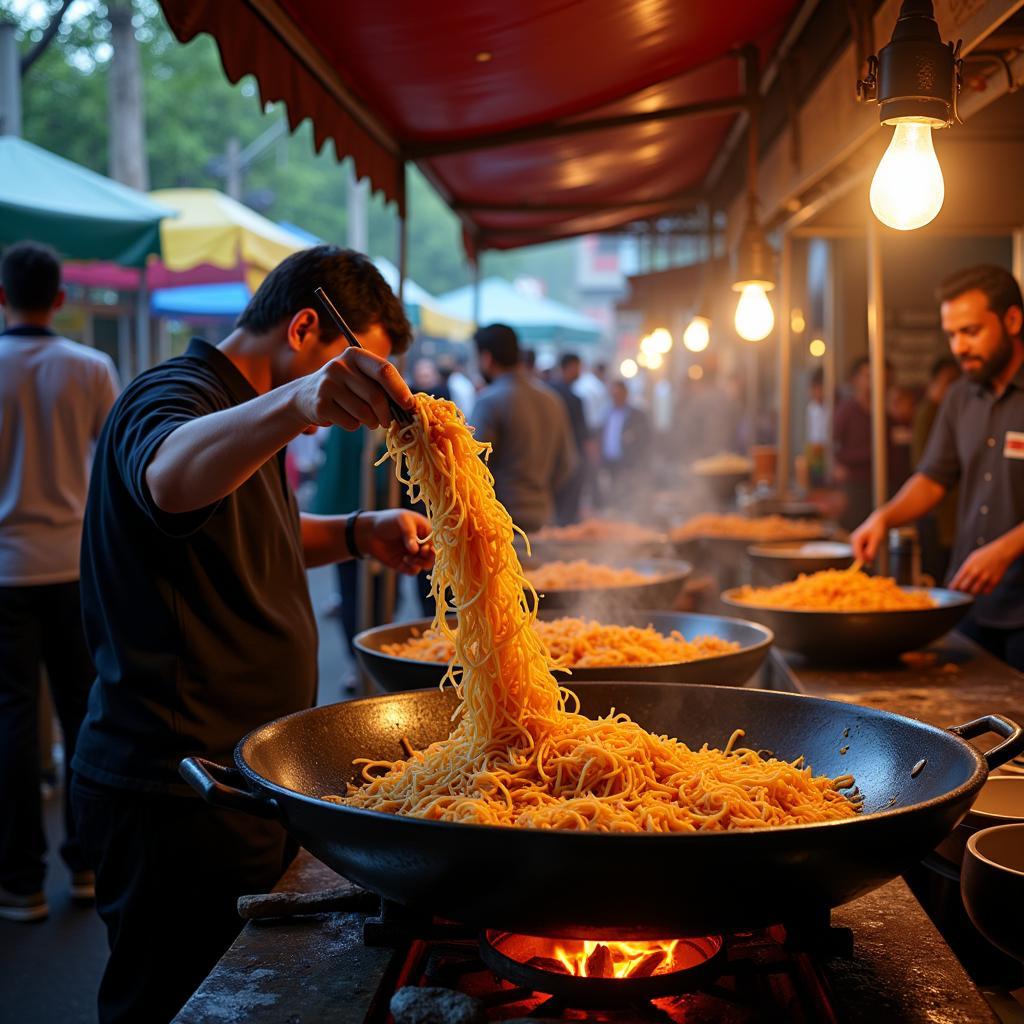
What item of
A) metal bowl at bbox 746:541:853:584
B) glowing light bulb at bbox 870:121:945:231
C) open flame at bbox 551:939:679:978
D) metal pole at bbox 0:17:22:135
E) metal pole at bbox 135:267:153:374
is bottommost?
open flame at bbox 551:939:679:978

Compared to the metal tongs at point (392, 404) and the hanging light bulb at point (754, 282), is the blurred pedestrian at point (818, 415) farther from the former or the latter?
the metal tongs at point (392, 404)

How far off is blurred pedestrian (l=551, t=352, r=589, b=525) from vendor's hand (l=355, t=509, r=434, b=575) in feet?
28.0

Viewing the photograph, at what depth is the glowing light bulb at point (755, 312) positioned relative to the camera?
5.34 m

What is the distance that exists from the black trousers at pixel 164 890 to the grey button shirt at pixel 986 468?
10.3 feet

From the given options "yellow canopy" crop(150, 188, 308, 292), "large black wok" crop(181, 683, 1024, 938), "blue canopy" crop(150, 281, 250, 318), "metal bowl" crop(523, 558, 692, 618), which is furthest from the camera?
"blue canopy" crop(150, 281, 250, 318)

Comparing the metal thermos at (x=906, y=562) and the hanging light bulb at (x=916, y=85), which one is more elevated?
the hanging light bulb at (x=916, y=85)

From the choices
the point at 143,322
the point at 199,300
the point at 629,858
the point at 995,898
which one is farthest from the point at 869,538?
the point at 199,300

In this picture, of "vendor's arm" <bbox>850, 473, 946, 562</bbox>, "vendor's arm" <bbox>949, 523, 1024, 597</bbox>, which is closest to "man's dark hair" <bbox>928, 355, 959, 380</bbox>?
"vendor's arm" <bbox>850, 473, 946, 562</bbox>

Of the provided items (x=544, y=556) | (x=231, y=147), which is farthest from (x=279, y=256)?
(x=231, y=147)

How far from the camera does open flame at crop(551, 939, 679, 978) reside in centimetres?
152

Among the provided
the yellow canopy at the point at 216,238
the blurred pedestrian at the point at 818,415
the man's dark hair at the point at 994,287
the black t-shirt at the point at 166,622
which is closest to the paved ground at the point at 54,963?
the black t-shirt at the point at 166,622

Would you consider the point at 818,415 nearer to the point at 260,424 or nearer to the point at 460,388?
the point at 460,388

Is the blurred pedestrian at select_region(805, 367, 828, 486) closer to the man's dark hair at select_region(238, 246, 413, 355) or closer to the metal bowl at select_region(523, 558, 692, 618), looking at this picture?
the metal bowl at select_region(523, 558, 692, 618)

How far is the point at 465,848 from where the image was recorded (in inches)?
51.0
